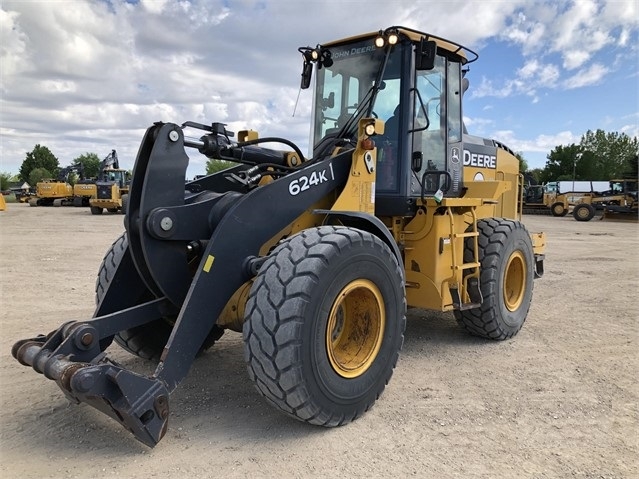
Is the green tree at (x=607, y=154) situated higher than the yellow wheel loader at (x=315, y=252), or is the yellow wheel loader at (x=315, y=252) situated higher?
the green tree at (x=607, y=154)

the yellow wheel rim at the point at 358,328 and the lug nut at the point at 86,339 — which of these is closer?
the lug nut at the point at 86,339

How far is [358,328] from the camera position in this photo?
152 inches

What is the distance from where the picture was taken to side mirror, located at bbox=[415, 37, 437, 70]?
14.8 ft

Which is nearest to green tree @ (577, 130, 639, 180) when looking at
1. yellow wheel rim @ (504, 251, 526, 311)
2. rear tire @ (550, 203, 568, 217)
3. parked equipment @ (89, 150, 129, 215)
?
rear tire @ (550, 203, 568, 217)

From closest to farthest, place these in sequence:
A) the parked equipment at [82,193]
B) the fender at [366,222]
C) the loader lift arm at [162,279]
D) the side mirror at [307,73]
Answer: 1. the loader lift arm at [162,279]
2. the fender at [366,222]
3. the side mirror at [307,73]
4. the parked equipment at [82,193]

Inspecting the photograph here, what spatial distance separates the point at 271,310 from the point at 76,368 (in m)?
1.07

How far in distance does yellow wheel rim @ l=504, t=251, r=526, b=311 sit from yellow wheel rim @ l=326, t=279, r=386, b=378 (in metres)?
2.59

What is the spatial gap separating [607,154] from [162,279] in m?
78.3

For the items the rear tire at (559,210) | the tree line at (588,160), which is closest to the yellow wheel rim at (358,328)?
the rear tire at (559,210)

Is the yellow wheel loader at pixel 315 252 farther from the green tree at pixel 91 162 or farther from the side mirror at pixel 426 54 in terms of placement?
the green tree at pixel 91 162

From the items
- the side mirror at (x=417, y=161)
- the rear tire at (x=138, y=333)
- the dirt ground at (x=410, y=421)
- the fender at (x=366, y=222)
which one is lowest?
the dirt ground at (x=410, y=421)

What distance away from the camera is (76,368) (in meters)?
2.82

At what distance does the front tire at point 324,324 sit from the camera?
3.10 m

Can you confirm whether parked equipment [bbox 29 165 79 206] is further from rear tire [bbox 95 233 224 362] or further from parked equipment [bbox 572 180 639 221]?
rear tire [bbox 95 233 224 362]
